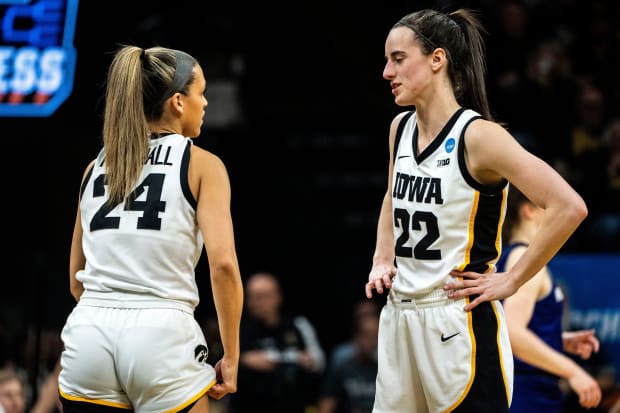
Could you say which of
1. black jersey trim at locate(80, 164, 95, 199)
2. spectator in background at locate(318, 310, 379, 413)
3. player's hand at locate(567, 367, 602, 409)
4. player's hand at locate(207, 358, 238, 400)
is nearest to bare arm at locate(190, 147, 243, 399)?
player's hand at locate(207, 358, 238, 400)

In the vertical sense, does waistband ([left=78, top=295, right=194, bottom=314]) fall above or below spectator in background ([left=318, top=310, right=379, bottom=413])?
above

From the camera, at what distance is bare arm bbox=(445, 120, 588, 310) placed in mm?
3578

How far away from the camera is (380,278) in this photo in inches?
157

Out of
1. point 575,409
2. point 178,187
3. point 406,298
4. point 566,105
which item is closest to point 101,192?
point 178,187

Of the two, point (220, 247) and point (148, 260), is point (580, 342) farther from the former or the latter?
point (148, 260)

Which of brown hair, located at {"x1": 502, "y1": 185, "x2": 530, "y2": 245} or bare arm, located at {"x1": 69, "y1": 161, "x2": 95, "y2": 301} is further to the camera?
brown hair, located at {"x1": 502, "y1": 185, "x2": 530, "y2": 245}

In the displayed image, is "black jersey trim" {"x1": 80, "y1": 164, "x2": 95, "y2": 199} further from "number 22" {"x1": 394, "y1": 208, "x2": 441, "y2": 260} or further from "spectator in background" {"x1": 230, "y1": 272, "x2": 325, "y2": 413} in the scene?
"spectator in background" {"x1": 230, "y1": 272, "x2": 325, "y2": 413}

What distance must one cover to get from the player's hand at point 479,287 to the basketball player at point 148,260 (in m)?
0.73

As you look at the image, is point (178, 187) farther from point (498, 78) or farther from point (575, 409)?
point (498, 78)

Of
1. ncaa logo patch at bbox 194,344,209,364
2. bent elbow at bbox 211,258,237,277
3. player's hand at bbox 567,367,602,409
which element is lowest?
player's hand at bbox 567,367,602,409

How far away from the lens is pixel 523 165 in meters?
3.59

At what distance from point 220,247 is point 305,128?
8.02m

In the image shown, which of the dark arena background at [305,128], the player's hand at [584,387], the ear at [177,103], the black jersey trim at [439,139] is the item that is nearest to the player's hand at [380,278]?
the black jersey trim at [439,139]

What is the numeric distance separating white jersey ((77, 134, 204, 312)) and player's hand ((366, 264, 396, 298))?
2.26 feet
